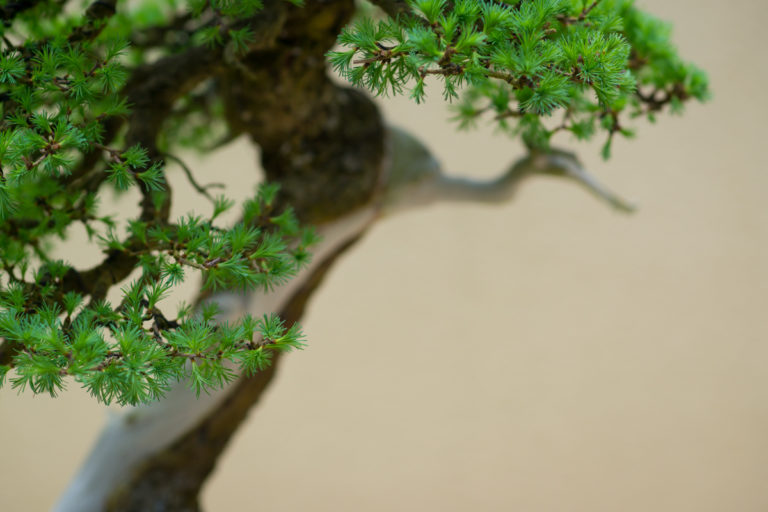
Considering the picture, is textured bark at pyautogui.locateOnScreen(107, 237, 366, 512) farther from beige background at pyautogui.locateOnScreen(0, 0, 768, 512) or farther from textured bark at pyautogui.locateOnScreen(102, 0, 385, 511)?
beige background at pyautogui.locateOnScreen(0, 0, 768, 512)

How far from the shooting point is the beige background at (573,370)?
8.33 ft

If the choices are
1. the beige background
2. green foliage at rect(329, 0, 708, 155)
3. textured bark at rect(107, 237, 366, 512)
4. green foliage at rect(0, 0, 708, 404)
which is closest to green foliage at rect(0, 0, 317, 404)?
green foliage at rect(0, 0, 708, 404)

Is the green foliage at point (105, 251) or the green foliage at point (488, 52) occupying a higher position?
the green foliage at point (488, 52)

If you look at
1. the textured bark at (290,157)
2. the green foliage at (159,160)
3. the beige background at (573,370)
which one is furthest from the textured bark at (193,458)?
the beige background at (573,370)

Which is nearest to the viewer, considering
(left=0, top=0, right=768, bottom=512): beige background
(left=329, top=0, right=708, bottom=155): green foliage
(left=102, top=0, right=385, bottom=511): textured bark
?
(left=329, top=0, right=708, bottom=155): green foliage

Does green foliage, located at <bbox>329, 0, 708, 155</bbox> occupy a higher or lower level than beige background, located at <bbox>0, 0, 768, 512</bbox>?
higher

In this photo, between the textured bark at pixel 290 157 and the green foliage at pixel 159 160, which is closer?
the green foliage at pixel 159 160

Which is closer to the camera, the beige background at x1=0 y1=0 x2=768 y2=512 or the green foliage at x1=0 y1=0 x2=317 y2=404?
the green foliage at x1=0 y1=0 x2=317 y2=404

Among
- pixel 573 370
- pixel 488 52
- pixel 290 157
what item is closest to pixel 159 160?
pixel 488 52

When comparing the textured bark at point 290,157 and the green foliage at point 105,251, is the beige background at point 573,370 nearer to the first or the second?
the textured bark at point 290,157

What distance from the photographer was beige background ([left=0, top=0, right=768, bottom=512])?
2.54 meters

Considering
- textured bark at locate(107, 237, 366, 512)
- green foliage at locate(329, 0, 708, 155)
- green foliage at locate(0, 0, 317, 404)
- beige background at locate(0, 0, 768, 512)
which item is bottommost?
beige background at locate(0, 0, 768, 512)

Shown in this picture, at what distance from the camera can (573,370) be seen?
2.56 metres

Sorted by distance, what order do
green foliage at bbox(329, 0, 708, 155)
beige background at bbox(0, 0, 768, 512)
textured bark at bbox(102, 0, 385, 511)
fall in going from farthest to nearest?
beige background at bbox(0, 0, 768, 512)
textured bark at bbox(102, 0, 385, 511)
green foliage at bbox(329, 0, 708, 155)
